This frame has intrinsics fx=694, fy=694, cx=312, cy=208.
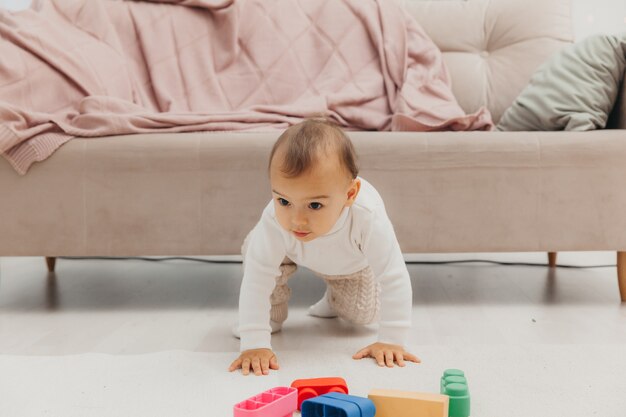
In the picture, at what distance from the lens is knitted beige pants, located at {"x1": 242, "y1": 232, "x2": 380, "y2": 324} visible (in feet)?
4.19

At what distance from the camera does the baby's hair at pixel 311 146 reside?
3.23 ft

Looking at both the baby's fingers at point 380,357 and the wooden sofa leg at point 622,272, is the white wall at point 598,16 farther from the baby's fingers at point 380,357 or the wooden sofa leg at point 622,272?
the baby's fingers at point 380,357

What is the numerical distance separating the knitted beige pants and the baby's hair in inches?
11.6

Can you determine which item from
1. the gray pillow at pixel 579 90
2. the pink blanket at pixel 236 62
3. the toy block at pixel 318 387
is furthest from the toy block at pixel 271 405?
the gray pillow at pixel 579 90

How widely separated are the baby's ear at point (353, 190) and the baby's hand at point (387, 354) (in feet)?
0.78

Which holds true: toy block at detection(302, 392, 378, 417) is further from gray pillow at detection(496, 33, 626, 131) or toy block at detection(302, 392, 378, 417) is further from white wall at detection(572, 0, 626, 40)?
white wall at detection(572, 0, 626, 40)

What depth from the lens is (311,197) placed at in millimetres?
1011

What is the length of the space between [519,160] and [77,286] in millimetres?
1125

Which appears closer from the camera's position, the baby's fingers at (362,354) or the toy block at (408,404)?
the toy block at (408,404)

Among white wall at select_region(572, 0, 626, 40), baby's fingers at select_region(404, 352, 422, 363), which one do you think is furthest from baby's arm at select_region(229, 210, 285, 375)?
white wall at select_region(572, 0, 626, 40)

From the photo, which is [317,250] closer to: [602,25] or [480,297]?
[480,297]

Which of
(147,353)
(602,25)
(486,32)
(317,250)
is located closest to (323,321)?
(317,250)

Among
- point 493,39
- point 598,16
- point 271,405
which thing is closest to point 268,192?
point 271,405

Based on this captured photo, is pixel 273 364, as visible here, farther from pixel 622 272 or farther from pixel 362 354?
pixel 622 272
